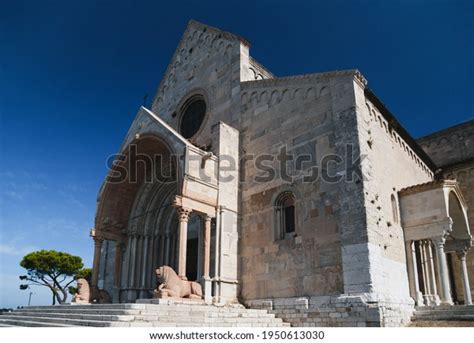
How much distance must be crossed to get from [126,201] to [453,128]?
62.2ft

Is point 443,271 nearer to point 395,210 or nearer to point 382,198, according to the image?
point 395,210

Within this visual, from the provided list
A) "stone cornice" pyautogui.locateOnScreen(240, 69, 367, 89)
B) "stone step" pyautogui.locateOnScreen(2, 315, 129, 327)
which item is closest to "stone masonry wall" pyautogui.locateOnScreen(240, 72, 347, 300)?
"stone cornice" pyautogui.locateOnScreen(240, 69, 367, 89)

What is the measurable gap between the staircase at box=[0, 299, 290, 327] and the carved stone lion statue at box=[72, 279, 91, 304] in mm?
1958

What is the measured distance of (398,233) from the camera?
13.0 metres

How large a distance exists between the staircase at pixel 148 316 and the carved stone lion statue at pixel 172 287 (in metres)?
0.36

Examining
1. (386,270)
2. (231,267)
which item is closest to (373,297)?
(386,270)

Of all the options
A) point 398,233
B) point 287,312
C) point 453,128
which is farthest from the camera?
point 453,128

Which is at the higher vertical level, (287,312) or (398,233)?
(398,233)

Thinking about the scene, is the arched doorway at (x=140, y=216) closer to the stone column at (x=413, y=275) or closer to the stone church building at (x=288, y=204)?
the stone church building at (x=288, y=204)

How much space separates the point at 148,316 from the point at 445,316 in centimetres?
808

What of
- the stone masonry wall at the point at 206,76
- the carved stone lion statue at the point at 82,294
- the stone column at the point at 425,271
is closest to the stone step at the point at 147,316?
the carved stone lion statue at the point at 82,294

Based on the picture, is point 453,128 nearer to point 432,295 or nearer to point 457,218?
point 457,218
